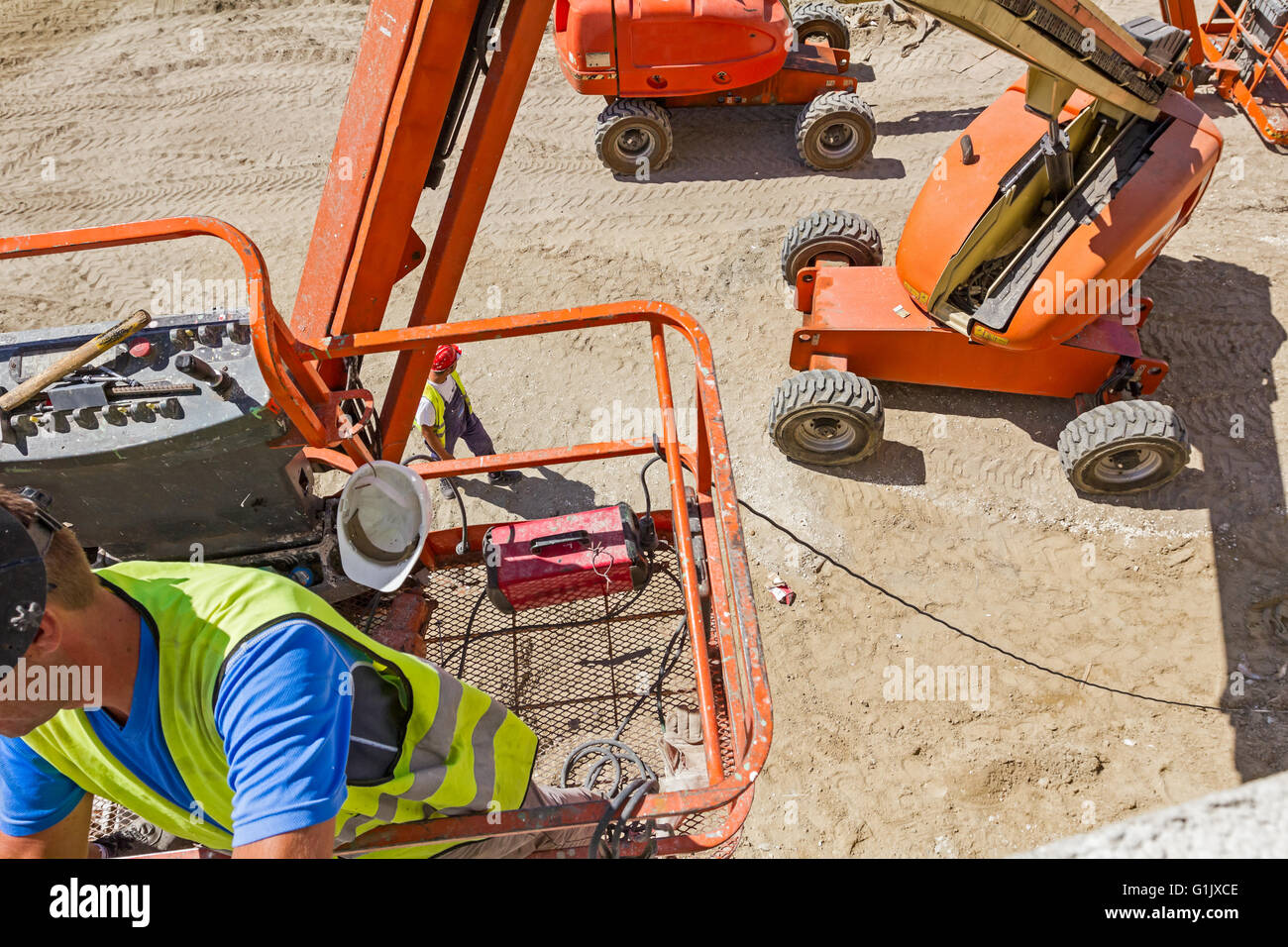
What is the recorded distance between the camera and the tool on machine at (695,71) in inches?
285

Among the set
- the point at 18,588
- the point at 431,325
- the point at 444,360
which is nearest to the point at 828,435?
the point at 444,360

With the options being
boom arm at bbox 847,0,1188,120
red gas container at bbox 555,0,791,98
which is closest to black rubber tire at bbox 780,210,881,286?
boom arm at bbox 847,0,1188,120

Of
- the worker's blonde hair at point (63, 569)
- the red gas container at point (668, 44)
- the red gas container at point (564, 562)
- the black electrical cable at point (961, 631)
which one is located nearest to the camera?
the worker's blonde hair at point (63, 569)

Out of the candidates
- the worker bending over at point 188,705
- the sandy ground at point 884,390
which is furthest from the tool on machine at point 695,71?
the worker bending over at point 188,705

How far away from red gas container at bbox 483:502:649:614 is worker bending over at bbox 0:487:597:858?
A: 46.7 inches

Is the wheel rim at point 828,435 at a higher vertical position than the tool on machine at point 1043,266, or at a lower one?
lower

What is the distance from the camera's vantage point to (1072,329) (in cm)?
523

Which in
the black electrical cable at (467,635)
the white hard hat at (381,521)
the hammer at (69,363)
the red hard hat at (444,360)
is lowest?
the black electrical cable at (467,635)

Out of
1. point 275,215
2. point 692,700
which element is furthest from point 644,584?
point 275,215

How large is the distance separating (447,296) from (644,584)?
→ 166cm

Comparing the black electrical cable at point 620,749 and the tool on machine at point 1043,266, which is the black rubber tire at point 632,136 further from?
the black electrical cable at point 620,749

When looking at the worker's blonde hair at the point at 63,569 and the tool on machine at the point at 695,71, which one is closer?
the worker's blonde hair at the point at 63,569

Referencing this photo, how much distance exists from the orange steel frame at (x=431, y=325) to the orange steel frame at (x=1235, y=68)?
715 centimetres

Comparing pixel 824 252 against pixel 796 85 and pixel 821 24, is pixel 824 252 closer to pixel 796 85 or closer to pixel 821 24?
pixel 796 85
